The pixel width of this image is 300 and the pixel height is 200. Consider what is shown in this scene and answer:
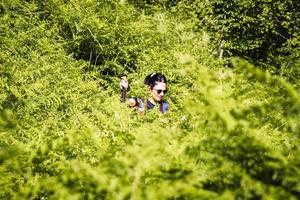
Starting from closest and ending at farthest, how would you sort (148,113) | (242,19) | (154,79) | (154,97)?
(148,113), (154,97), (154,79), (242,19)

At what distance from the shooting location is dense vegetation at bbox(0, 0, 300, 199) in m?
2.01

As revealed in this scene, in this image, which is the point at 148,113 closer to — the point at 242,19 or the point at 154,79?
the point at 154,79

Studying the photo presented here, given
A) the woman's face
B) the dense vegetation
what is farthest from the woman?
the dense vegetation

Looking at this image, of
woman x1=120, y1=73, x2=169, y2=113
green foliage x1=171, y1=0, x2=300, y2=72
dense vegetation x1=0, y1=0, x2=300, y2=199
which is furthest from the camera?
green foliage x1=171, y1=0, x2=300, y2=72

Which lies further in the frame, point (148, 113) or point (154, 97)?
point (154, 97)

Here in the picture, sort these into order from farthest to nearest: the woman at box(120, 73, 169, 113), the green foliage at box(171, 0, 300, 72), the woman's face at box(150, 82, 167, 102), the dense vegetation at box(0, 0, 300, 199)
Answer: the green foliage at box(171, 0, 300, 72) < the woman's face at box(150, 82, 167, 102) < the woman at box(120, 73, 169, 113) < the dense vegetation at box(0, 0, 300, 199)

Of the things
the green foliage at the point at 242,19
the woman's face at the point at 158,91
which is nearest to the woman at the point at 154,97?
the woman's face at the point at 158,91

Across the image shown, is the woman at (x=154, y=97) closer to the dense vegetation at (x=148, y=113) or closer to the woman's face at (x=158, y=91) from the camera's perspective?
the woman's face at (x=158, y=91)

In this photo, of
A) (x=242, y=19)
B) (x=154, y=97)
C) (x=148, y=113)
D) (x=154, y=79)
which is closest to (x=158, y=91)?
(x=154, y=97)

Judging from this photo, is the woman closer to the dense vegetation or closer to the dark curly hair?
the dark curly hair

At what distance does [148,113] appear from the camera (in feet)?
16.3

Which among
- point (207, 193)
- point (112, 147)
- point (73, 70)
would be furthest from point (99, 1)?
point (207, 193)

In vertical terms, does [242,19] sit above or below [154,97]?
above

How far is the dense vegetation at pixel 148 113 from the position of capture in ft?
6.59
